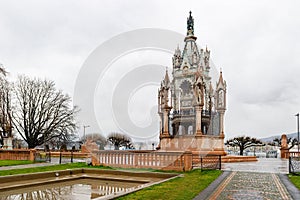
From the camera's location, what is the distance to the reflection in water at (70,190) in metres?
11.7

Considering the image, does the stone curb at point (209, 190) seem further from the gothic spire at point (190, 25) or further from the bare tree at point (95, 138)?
the gothic spire at point (190, 25)

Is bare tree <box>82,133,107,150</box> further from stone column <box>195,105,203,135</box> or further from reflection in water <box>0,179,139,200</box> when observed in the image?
reflection in water <box>0,179,139,200</box>

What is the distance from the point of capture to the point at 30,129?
41000 mm

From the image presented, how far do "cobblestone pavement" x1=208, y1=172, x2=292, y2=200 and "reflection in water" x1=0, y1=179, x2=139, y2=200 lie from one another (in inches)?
150

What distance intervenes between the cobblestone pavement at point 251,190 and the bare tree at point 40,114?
112ft

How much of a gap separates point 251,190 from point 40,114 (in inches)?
1448

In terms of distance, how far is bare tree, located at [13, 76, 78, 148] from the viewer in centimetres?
4122

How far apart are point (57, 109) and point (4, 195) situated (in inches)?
1255

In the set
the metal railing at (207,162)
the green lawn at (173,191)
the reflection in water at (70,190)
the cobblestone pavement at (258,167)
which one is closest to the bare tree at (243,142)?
the cobblestone pavement at (258,167)

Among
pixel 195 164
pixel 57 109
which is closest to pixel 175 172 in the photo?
pixel 195 164

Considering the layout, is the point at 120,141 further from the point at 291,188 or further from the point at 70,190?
the point at 291,188

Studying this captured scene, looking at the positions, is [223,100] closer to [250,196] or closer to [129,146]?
[250,196]

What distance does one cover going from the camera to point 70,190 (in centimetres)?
1319

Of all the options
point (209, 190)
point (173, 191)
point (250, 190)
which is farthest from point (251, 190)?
point (173, 191)
